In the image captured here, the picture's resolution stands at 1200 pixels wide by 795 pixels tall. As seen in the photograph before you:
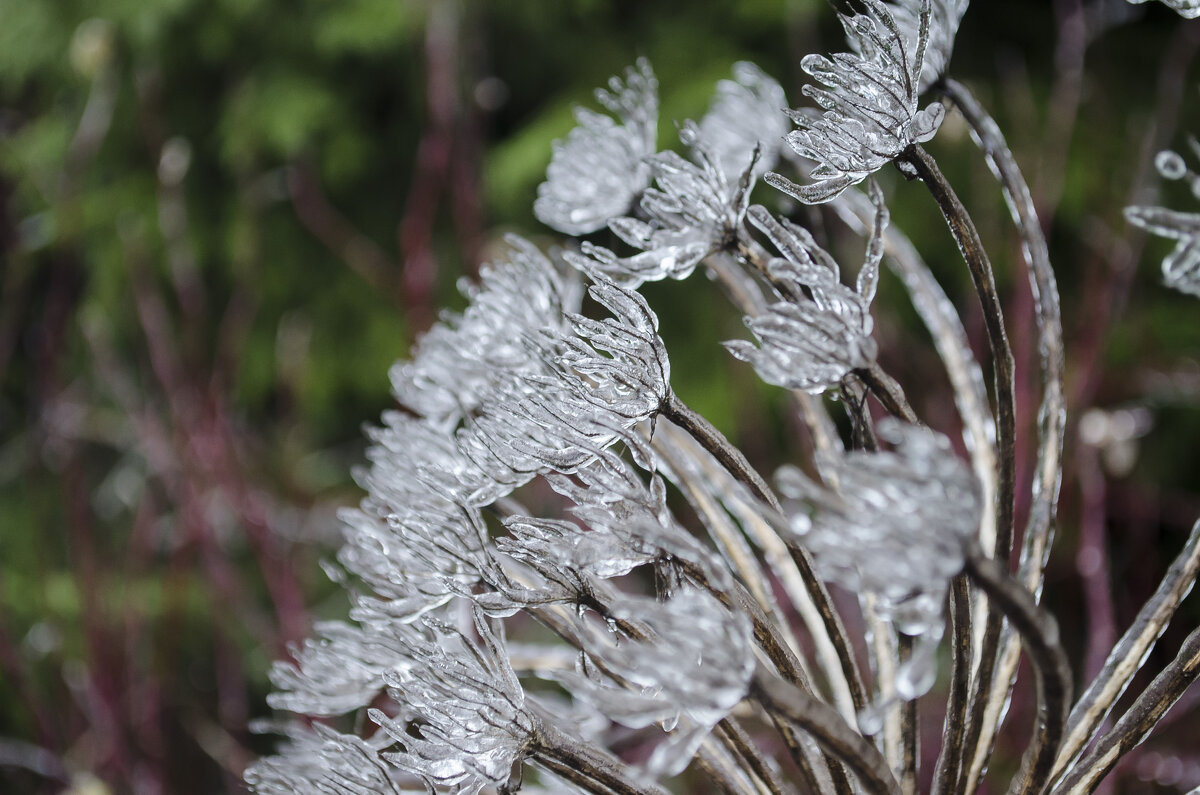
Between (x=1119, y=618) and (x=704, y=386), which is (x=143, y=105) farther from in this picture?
(x=1119, y=618)

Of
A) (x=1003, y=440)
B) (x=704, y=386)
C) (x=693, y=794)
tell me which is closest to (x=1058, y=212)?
(x=704, y=386)

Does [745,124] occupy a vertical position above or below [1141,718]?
above

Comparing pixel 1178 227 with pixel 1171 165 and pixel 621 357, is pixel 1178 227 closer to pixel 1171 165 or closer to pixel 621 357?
pixel 1171 165

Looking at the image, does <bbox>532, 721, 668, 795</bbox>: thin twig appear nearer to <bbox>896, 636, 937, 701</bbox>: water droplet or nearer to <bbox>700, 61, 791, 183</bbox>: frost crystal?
<bbox>896, 636, 937, 701</bbox>: water droplet

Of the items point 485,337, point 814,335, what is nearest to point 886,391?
point 814,335

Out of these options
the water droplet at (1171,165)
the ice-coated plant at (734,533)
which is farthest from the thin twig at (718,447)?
the water droplet at (1171,165)

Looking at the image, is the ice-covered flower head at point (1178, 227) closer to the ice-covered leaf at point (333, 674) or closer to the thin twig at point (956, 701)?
the thin twig at point (956, 701)

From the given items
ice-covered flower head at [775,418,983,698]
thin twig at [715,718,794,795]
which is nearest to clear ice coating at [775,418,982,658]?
ice-covered flower head at [775,418,983,698]
